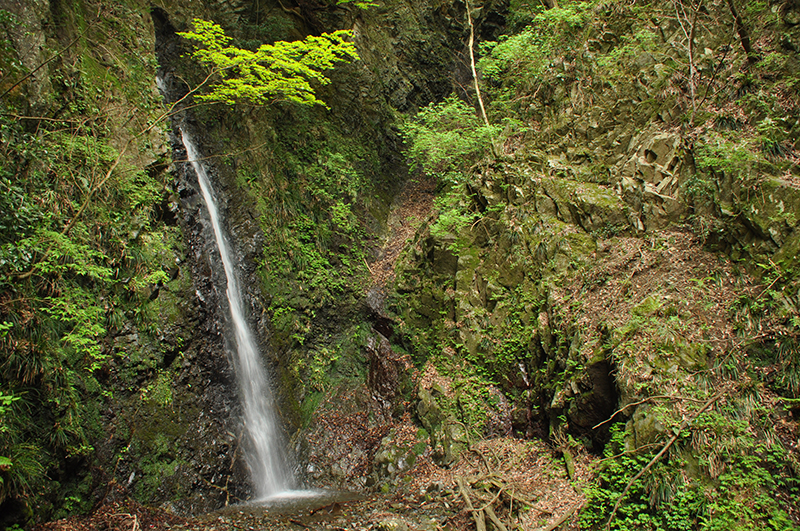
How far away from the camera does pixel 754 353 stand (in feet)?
14.9

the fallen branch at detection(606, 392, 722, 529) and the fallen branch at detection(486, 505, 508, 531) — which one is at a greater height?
the fallen branch at detection(606, 392, 722, 529)

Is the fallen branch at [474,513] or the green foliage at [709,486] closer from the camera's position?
the green foliage at [709,486]

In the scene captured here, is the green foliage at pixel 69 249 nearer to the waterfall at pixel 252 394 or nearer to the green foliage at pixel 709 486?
the waterfall at pixel 252 394

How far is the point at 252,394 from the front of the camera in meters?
7.77

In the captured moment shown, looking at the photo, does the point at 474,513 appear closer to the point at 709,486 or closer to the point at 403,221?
the point at 709,486

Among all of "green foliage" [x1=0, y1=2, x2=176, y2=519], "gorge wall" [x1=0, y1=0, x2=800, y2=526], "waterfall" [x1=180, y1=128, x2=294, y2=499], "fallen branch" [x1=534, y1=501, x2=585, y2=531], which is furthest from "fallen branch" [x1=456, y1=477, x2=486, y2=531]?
"green foliage" [x1=0, y1=2, x2=176, y2=519]

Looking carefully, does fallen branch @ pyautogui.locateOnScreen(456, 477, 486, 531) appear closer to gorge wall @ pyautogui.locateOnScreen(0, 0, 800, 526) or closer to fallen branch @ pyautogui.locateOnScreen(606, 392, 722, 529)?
gorge wall @ pyautogui.locateOnScreen(0, 0, 800, 526)

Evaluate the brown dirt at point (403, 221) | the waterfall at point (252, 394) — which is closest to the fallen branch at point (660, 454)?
the waterfall at point (252, 394)

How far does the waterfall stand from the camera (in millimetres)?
7273

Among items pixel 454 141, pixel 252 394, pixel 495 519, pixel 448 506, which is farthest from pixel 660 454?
pixel 454 141

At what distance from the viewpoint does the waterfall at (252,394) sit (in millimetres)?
7273

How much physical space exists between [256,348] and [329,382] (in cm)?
186

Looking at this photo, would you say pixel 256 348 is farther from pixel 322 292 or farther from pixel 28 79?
pixel 28 79

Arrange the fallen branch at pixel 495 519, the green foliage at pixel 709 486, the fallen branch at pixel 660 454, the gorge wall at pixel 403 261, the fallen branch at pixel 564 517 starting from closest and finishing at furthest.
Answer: the green foliage at pixel 709 486 < the fallen branch at pixel 660 454 < the gorge wall at pixel 403 261 < the fallen branch at pixel 564 517 < the fallen branch at pixel 495 519
